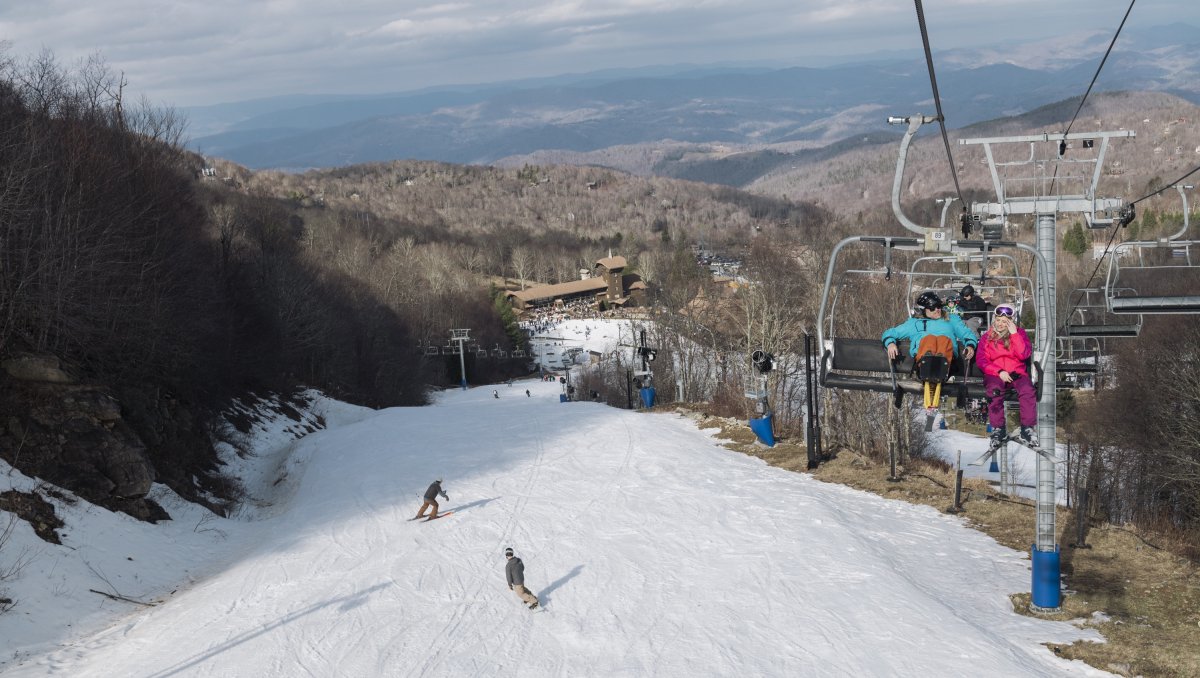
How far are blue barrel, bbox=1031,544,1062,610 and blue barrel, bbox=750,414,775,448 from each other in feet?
43.5

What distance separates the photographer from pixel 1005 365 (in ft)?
36.1

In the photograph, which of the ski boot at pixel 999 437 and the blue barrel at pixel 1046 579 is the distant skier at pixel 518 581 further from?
the blue barrel at pixel 1046 579

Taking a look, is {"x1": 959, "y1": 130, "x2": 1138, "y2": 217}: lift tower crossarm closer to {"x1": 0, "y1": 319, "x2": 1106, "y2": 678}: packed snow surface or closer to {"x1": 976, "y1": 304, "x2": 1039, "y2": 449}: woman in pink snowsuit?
{"x1": 976, "y1": 304, "x2": 1039, "y2": 449}: woman in pink snowsuit

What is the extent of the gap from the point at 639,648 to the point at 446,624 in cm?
309

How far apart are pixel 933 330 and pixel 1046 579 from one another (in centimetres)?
447

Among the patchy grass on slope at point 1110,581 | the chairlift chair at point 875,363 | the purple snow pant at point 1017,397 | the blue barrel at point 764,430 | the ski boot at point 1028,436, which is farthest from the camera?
the blue barrel at point 764,430

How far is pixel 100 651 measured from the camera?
13.6 meters

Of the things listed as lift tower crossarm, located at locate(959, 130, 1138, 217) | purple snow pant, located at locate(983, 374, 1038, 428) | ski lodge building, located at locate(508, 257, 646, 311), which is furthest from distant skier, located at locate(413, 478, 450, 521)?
ski lodge building, located at locate(508, 257, 646, 311)

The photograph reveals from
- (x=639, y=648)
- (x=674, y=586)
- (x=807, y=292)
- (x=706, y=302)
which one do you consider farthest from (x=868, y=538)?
(x=706, y=302)

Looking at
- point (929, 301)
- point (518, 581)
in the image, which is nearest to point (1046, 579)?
point (929, 301)

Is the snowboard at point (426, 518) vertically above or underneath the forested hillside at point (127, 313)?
underneath

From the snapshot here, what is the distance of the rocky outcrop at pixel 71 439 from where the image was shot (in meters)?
18.8

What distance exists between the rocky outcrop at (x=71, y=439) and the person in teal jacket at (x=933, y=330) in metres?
16.3

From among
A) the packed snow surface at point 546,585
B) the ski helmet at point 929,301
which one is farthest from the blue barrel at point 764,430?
the ski helmet at point 929,301
